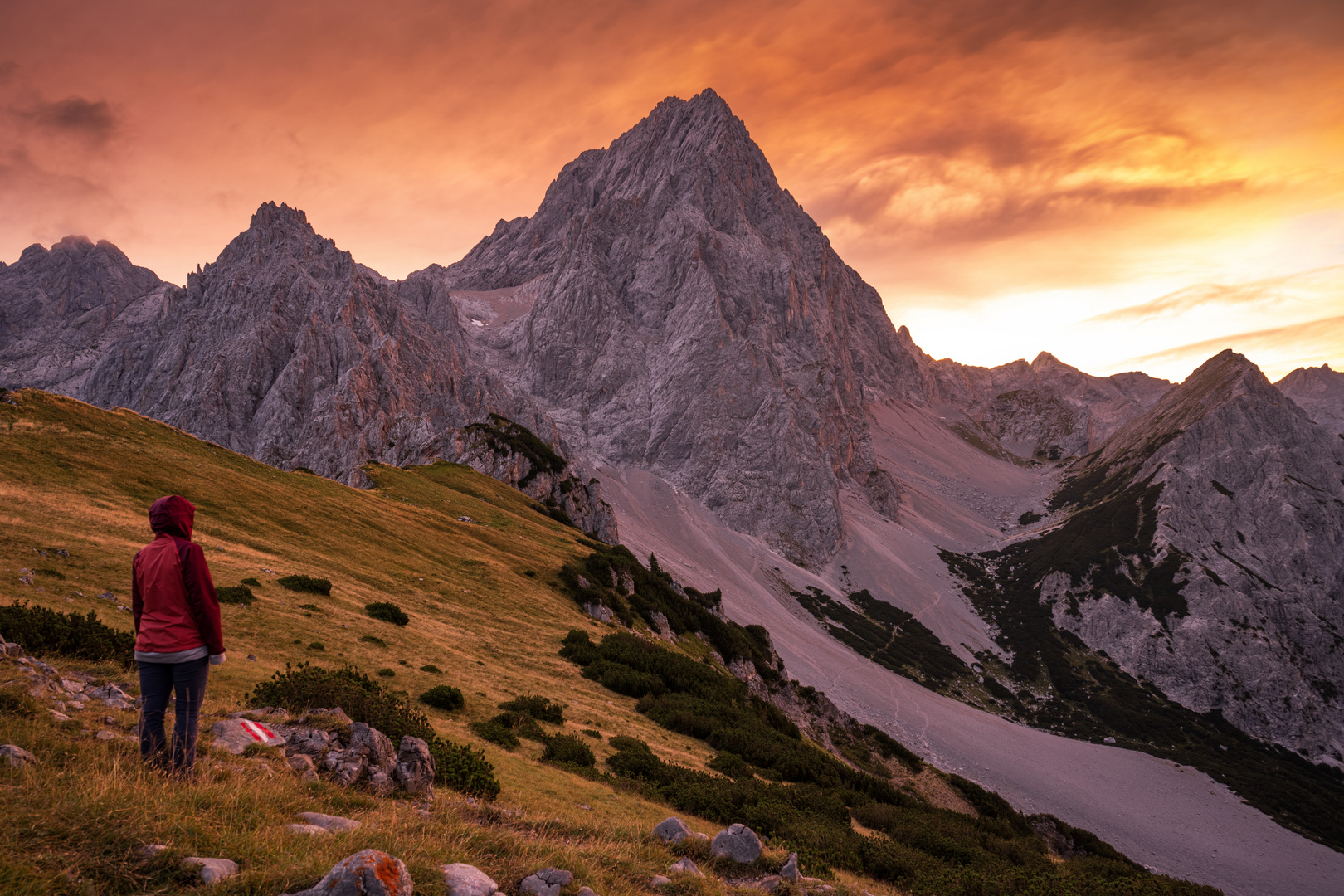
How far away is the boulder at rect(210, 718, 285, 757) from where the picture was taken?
9.45 metres

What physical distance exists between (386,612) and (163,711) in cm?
1645

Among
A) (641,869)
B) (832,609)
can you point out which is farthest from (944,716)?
(641,869)

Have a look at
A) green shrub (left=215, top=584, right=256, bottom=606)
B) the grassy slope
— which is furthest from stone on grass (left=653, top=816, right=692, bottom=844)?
green shrub (left=215, top=584, right=256, bottom=606)

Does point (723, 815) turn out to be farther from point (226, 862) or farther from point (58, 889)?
point (58, 889)

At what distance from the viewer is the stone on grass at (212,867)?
548 cm

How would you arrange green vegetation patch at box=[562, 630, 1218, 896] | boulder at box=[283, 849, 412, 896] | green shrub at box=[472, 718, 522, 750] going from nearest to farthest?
boulder at box=[283, 849, 412, 896] < green vegetation patch at box=[562, 630, 1218, 896] < green shrub at box=[472, 718, 522, 750]

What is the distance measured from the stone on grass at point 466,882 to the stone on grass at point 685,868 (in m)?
3.64

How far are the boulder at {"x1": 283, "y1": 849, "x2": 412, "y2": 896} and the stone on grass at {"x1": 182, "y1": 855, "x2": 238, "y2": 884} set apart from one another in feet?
2.46

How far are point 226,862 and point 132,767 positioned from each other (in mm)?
2918

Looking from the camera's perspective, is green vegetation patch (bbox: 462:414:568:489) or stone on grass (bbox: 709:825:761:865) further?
green vegetation patch (bbox: 462:414:568:489)

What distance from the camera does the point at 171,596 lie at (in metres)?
8.00

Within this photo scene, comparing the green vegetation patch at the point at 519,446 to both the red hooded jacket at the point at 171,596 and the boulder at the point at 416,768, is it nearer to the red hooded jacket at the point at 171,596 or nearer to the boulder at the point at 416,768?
the boulder at the point at 416,768

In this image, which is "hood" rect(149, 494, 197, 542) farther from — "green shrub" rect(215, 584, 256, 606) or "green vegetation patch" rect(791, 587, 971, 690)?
"green vegetation patch" rect(791, 587, 971, 690)

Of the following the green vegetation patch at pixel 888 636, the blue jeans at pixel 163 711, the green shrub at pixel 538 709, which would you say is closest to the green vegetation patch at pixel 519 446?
the green shrub at pixel 538 709
